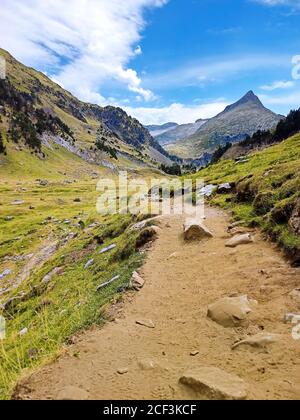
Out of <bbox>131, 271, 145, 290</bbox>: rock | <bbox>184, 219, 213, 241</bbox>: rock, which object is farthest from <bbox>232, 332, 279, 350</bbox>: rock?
<bbox>184, 219, 213, 241</bbox>: rock

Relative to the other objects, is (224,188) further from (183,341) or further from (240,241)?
(183,341)

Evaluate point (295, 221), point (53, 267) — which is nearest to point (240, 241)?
point (295, 221)

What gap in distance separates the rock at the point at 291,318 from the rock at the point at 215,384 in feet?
9.04

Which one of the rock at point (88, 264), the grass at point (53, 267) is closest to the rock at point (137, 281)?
the grass at point (53, 267)

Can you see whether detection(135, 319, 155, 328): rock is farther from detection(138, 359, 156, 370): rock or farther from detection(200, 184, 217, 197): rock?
detection(200, 184, 217, 197): rock

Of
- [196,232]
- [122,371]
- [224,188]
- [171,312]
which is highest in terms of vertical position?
[224,188]

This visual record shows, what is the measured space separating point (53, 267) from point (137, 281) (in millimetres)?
15915

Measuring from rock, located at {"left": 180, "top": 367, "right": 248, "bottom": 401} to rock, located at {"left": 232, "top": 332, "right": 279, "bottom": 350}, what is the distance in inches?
50.8

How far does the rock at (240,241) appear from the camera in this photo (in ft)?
54.5

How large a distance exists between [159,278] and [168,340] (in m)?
4.94

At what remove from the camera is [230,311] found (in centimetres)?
1032

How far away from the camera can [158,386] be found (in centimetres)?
743
